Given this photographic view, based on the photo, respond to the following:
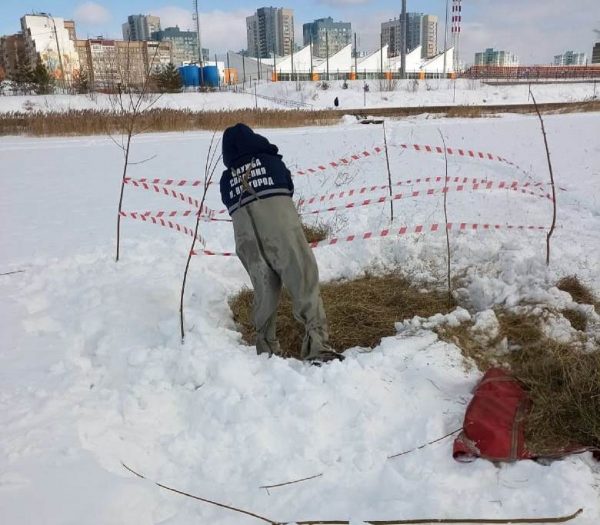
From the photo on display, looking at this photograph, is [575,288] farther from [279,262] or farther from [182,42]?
[182,42]

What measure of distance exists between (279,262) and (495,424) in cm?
166

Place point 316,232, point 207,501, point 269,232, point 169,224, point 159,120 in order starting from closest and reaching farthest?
point 207,501, point 269,232, point 316,232, point 169,224, point 159,120

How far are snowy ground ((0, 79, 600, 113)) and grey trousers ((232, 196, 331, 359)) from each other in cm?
2966

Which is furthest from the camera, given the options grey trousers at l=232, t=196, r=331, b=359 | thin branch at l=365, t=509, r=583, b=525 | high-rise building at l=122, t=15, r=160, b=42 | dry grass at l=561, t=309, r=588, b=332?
high-rise building at l=122, t=15, r=160, b=42

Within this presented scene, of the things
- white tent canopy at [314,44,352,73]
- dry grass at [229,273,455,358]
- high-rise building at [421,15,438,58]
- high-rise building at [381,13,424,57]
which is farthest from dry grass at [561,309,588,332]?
high-rise building at [421,15,438,58]

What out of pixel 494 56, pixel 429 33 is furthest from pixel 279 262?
pixel 494 56

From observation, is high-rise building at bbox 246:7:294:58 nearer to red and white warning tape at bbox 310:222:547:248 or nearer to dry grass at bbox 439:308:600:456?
red and white warning tape at bbox 310:222:547:248

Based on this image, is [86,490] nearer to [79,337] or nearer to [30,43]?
[79,337]

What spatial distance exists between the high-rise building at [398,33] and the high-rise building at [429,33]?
2.87ft

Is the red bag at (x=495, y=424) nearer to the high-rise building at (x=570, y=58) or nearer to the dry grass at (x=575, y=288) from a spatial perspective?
the dry grass at (x=575, y=288)

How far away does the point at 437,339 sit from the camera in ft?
12.6

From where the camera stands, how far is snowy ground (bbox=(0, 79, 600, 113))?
105 ft

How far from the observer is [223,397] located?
3227mm

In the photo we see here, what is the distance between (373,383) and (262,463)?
3.00 ft
